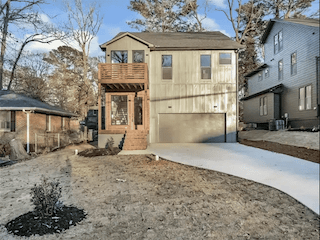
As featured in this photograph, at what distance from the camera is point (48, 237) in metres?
2.60

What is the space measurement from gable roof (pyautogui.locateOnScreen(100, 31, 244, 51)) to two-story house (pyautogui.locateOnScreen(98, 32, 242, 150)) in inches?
2.2

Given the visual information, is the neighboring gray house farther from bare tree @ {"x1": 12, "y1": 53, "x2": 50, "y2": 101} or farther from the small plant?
bare tree @ {"x1": 12, "y1": 53, "x2": 50, "y2": 101}

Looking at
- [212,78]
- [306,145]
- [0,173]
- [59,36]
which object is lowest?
[0,173]

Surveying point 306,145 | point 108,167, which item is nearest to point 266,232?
point 306,145

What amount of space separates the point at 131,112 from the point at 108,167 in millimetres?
6034

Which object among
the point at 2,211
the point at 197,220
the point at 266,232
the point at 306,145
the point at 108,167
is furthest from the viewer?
the point at 108,167

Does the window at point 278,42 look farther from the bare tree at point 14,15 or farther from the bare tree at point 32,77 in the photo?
the bare tree at point 32,77

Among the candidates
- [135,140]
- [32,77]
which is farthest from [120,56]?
[32,77]

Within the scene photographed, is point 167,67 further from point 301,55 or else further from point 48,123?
point 301,55

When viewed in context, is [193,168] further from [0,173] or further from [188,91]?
[188,91]

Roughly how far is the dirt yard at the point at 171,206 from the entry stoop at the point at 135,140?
450cm

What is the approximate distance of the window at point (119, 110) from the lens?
40.1 feet

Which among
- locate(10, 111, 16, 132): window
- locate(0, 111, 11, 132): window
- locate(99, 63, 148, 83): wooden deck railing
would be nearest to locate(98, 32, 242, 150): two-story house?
locate(99, 63, 148, 83): wooden deck railing

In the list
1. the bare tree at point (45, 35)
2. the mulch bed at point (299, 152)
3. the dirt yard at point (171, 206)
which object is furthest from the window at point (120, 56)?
the mulch bed at point (299, 152)
